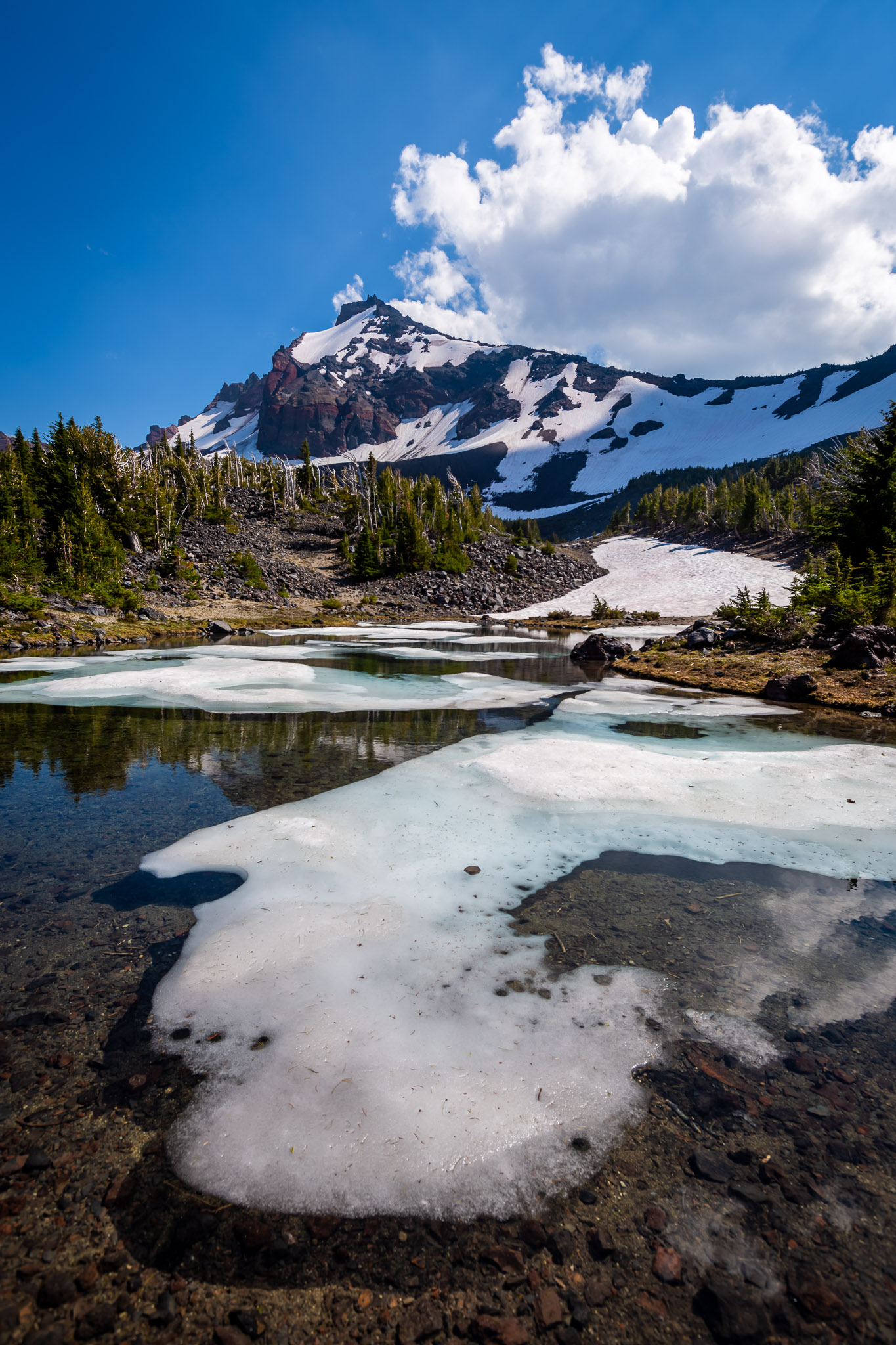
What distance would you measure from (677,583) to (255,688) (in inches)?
2359

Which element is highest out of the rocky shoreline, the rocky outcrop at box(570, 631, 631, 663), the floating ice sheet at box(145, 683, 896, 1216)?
the rocky shoreline

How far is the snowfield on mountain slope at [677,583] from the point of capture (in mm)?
54750

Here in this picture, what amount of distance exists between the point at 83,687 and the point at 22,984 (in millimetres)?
13558

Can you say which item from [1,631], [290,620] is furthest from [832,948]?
[290,620]

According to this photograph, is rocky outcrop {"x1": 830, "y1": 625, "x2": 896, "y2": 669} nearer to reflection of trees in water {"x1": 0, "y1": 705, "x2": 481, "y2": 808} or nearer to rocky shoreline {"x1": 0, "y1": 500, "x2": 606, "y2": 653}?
reflection of trees in water {"x1": 0, "y1": 705, "x2": 481, "y2": 808}

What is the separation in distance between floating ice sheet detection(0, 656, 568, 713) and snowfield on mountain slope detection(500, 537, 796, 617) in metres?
39.3

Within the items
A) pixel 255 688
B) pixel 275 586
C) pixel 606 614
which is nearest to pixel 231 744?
pixel 255 688

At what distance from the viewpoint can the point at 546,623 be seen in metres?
48.8

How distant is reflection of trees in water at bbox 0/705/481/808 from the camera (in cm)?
792

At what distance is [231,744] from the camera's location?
9945mm

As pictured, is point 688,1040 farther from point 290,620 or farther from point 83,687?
point 290,620

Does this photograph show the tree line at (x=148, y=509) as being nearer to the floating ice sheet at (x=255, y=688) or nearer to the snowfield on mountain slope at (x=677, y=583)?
the snowfield on mountain slope at (x=677, y=583)

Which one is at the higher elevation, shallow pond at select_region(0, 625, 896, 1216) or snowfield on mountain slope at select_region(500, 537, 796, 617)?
snowfield on mountain slope at select_region(500, 537, 796, 617)

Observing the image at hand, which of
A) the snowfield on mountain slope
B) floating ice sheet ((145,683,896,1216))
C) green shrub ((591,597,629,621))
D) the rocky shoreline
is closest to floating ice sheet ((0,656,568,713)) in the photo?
floating ice sheet ((145,683,896,1216))
